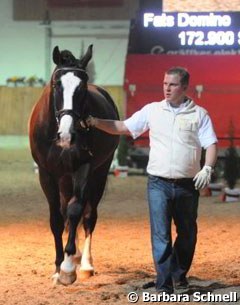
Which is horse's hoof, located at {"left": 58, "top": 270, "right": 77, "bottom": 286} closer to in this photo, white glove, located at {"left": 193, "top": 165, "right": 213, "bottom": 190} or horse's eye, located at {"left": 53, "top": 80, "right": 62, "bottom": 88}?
white glove, located at {"left": 193, "top": 165, "right": 213, "bottom": 190}

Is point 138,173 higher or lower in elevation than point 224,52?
lower

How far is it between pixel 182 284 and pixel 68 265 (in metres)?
0.99

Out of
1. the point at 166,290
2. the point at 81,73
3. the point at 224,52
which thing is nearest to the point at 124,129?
the point at 81,73

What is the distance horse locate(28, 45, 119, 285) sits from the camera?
18.3 ft

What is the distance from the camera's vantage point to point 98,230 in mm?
9023

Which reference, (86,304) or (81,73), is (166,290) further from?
(81,73)

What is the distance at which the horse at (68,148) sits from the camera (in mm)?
5570

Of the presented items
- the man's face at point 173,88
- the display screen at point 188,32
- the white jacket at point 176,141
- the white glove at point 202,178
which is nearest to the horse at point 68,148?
the white jacket at point 176,141

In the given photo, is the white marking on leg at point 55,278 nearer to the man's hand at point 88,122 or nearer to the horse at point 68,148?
the horse at point 68,148

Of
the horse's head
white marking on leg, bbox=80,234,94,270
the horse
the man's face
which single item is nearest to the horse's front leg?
the horse

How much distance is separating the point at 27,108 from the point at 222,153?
36.6 feet

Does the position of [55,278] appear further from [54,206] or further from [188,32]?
[188,32]

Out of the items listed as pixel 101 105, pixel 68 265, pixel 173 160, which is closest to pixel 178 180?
pixel 173 160

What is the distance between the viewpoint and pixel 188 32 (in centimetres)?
1703
